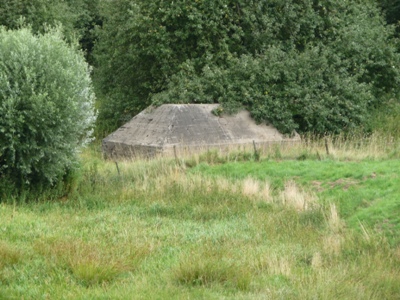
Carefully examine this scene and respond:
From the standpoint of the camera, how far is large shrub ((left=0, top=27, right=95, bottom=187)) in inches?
562

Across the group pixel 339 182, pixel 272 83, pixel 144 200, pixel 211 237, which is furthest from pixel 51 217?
pixel 272 83

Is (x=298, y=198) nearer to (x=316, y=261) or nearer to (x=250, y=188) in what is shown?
(x=250, y=188)

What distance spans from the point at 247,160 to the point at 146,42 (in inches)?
390

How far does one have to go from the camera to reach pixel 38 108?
14227mm

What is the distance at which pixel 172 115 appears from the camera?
2231 cm

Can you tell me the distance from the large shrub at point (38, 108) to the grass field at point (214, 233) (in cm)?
84

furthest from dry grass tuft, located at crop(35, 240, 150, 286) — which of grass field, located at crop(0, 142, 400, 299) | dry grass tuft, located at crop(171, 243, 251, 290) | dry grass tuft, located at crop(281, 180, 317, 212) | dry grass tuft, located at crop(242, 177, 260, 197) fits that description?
dry grass tuft, located at crop(242, 177, 260, 197)

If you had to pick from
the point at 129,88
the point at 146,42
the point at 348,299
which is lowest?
the point at 348,299

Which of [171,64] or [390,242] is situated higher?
[171,64]

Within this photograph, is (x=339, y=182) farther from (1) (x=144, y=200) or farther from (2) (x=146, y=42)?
(2) (x=146, y=42)

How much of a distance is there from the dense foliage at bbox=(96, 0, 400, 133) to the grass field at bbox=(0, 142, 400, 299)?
22.8 feet

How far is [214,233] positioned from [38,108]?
5.32 metres

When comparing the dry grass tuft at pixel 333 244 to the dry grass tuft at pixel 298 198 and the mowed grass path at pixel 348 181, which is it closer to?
Answer: the mowed grass path at pixel 348 181

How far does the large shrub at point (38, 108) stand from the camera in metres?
14.3
